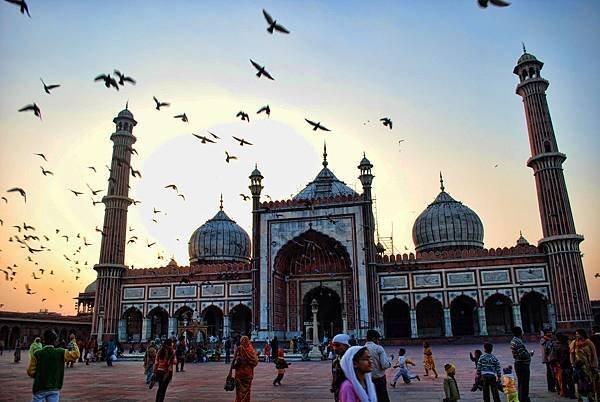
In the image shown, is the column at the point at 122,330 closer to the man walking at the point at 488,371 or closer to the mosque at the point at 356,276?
the mosque at the point at 356,276

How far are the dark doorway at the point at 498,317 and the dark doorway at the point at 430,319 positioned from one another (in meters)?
2.92

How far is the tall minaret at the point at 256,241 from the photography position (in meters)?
30.3

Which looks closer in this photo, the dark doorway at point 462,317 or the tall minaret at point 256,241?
the tall minaret at point 256,241

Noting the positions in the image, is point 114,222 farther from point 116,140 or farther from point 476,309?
point 476,309

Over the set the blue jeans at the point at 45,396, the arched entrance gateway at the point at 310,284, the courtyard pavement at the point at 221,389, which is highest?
the arched entrance gateway at the point at 310,284

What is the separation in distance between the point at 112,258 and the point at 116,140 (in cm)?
882

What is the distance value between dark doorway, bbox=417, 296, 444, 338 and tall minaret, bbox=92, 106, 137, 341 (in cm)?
2041

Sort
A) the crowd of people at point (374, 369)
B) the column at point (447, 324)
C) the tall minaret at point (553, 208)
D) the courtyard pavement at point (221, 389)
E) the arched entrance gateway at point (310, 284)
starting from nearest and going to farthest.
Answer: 1. the crowd of people at point (374, 369)
2. the courtyard pavement at point (221, 389)
3. the tall minaret at point (553, 208)
4. the column at point (447, 324)
5. the arched entrance gateway at point (310, 284)

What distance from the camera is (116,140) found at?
35.8 m

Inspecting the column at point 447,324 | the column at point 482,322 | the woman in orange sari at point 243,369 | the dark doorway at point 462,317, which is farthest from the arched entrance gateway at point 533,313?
the woman in orange sari at point 243,369

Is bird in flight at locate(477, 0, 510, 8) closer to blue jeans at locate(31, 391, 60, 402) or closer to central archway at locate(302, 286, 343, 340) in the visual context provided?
blue jeans at locate(31, 391, 60, 402)

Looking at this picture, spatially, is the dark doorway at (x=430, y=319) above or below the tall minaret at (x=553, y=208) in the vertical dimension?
below

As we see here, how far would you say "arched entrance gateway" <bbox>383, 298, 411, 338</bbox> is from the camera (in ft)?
105

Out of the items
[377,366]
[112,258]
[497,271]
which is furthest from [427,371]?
[112,258]
